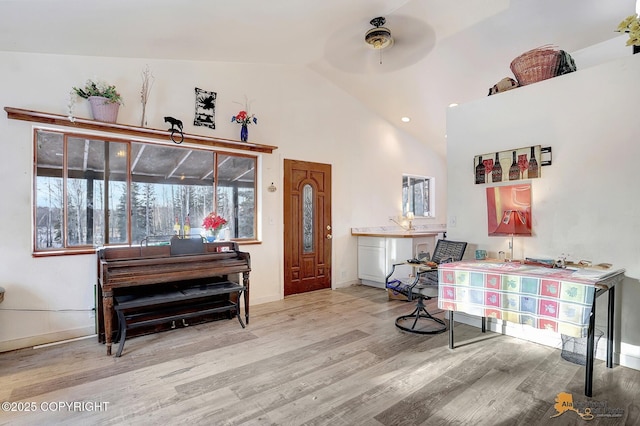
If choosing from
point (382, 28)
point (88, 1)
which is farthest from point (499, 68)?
point (88, 1)

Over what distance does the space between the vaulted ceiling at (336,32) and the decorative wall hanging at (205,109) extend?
0.43m

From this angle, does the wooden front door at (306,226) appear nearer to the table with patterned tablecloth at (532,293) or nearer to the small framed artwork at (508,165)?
the small framed artwork at (508,165)

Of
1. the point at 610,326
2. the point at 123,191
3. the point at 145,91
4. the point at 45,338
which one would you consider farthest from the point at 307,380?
the point at 145,91

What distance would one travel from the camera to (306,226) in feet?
16.6

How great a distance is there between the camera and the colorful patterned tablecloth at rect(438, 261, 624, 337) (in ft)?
7.01

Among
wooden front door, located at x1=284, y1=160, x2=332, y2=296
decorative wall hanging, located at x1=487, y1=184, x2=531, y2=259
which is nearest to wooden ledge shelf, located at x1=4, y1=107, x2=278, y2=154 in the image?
wooden front door, located at x1=284, y1=160, x2=332, y2=296

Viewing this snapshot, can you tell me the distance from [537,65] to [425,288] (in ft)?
7.98

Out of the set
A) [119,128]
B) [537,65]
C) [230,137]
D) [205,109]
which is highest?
[537,65]

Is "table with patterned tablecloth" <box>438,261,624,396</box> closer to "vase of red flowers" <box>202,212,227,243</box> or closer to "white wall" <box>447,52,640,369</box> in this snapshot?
"white wall" <box>447,52,640,369</box>

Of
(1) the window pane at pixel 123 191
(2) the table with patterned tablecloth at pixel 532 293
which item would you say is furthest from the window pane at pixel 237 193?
(2) the table with patterned tablecloth at pixel 532 293

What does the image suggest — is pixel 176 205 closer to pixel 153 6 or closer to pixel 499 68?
pixel 153 6

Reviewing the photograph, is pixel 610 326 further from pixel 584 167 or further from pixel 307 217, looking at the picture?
pixel 307 217

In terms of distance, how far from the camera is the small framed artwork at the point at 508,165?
3078mm

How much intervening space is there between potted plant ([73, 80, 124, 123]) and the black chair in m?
3.41
